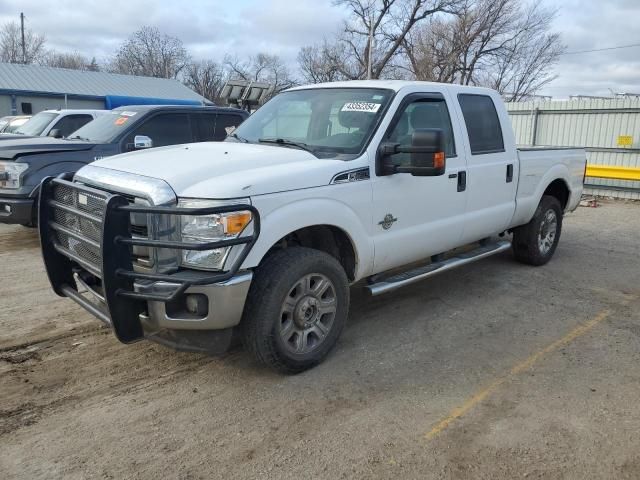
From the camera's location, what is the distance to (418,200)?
179 inches

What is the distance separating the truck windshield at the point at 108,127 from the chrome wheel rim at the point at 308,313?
5.25 meters

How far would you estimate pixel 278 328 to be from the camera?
359 centimetres

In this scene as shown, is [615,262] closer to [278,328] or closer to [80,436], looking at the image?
[278,328]

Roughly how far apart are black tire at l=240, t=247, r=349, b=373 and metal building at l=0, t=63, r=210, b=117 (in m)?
28.9

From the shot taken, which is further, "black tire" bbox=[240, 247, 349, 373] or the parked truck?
the parked truck

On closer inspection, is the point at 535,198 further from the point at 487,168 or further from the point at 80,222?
the point at 80,222

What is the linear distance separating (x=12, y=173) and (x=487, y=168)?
575 cm

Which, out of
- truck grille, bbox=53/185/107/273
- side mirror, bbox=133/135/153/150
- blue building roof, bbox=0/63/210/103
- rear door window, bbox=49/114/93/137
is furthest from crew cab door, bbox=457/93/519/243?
blue building roof, bbox=0/63/210/103

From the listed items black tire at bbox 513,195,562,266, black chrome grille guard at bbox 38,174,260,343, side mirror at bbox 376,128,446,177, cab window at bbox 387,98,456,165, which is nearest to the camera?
black chrome grille guard at bbox 38,174,260,343

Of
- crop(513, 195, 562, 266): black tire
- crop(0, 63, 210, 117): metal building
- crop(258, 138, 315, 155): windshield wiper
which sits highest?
crop(0, 63, 210, 117): metal building

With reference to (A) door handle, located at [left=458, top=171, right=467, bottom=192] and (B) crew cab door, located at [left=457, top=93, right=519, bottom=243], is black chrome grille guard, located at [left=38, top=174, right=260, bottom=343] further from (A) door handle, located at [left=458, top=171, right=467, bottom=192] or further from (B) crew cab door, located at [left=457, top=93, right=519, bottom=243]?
(B) crew cab door, located at [left=457, top=93, right=519, bottom=243]

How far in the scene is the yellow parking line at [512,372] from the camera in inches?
129

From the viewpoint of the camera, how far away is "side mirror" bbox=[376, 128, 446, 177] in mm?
3811

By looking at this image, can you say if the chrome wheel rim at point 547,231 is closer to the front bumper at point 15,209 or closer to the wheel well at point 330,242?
the wheel well at point 330,242
